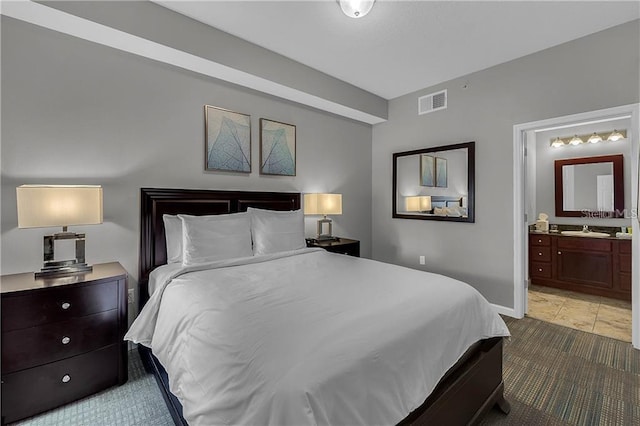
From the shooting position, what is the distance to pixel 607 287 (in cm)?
389

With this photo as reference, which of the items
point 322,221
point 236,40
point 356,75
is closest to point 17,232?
point 236,40

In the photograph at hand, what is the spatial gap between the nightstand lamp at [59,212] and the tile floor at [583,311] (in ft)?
14.4

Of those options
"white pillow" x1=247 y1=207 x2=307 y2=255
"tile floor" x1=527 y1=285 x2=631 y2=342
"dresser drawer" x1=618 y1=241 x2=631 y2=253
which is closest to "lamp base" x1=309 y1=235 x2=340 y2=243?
"white pillow" x1=247 y1=207 x2=307 y2=255

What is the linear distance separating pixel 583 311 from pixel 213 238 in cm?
424

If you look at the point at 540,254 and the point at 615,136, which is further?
the point at 540,254

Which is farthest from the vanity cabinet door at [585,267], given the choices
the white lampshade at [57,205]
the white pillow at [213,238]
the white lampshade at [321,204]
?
the white lampshade at [57,205]

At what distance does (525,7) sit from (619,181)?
10.7 feet

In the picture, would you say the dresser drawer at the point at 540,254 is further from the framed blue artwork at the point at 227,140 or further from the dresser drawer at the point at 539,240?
the framed blue artwork at the point at 227,140

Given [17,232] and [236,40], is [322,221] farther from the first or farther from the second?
[17,232]

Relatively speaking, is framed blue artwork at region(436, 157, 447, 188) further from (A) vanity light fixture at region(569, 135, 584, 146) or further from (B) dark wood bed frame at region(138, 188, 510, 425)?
(A) vanity light fixture at region(569, 135, 584, 146)

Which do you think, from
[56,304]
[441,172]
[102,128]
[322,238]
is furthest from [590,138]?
[56,304]

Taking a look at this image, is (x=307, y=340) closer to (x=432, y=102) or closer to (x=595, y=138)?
(x=432, y=102)

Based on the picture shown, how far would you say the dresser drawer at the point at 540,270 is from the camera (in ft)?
14.5

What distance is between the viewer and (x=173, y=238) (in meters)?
2.60
